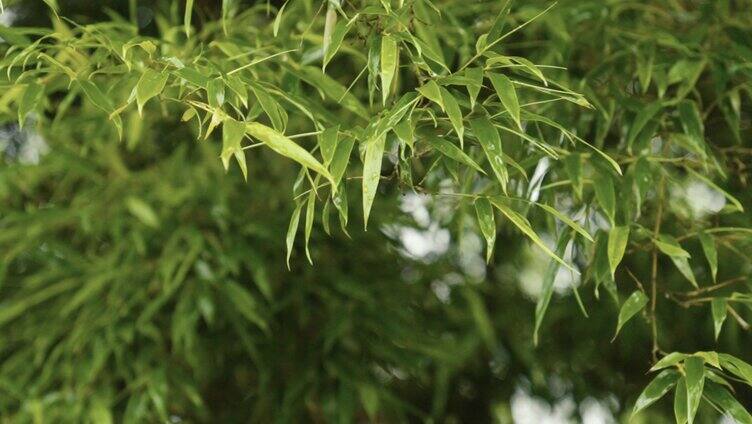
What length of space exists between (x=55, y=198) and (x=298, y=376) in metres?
0.51

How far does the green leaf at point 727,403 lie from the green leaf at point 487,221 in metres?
0.23

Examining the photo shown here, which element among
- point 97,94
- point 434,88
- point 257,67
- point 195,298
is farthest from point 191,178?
point 434,88

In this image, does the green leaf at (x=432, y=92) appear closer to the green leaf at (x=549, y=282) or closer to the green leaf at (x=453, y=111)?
the green leaf at (x=453, y=111)

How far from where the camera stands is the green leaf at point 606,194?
0.91 m

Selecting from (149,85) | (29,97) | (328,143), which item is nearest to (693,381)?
(328,143)

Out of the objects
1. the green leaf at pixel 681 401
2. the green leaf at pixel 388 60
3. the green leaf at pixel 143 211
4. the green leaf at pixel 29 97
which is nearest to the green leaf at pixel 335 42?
the green leaf at pixel 388 60

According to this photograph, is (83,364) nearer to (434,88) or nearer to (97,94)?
(97,94)

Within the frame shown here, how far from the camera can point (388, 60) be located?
29.1 inches

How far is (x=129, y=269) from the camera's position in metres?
1.43

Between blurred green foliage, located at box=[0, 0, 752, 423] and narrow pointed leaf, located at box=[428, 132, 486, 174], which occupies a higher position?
narrow pointed leaf, located at box=[428, 132, 486, 174]

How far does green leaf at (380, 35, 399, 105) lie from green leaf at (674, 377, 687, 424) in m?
0.33

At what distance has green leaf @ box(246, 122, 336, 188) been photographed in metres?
0.69

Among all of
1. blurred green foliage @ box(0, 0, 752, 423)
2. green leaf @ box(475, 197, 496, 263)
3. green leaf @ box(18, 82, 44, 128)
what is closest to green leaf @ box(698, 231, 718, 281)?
blurred green foliage @ box(0, 0, 752, 423)

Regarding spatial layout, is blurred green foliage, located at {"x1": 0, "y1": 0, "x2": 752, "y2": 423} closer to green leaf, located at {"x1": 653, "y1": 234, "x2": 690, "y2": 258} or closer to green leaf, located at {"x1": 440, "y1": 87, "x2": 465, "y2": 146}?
green leaf, located at {"x1": 653, "y1": 234, "x2": 690, "y2": 258}
